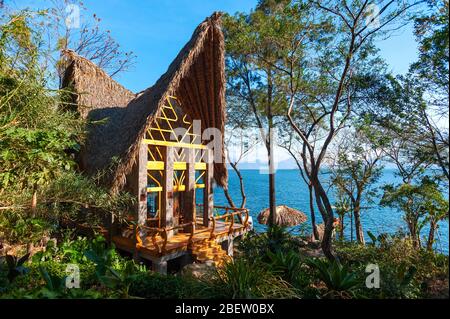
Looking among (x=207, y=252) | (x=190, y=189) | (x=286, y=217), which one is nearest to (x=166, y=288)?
(x=207, y=252)

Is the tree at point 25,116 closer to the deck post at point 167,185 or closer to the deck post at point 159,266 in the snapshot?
the deck post at point 167,185

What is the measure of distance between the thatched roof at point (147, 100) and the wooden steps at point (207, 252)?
8.23 feet

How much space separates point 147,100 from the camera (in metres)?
6.85

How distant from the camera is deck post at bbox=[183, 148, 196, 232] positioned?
7441 mm

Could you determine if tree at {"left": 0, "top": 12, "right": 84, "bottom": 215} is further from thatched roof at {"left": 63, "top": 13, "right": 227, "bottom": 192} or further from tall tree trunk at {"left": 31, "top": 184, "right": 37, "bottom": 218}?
thatched roof at {"left": 63, "top": 13, "right": 227, "bottom": 192}

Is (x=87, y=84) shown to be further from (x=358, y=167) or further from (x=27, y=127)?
(x=358, y=167)

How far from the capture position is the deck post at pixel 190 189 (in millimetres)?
7441

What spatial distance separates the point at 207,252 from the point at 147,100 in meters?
4.45

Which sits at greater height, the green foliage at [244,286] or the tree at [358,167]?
the tree at [358,167]

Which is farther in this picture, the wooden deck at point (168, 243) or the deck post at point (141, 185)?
the deck post at point (141, 185)

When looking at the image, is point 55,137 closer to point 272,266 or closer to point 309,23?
point 272,266

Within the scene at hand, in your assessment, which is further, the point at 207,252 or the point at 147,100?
the point at 147,100

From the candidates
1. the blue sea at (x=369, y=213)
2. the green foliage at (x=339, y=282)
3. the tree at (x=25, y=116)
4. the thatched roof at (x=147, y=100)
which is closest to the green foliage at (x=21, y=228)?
the tree at (x=25, y=116)

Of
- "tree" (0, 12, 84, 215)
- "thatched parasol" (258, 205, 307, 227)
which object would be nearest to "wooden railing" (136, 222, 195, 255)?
"tree" (0, 12, 84, 215)
